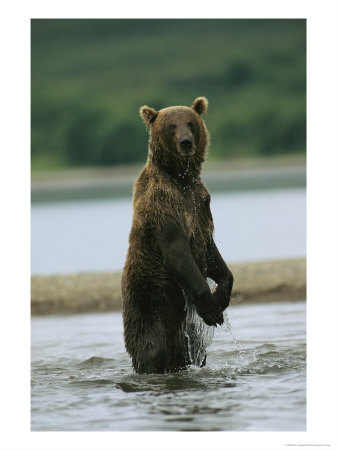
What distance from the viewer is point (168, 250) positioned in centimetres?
570

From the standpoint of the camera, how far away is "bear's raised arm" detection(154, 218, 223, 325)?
5676 millimetres

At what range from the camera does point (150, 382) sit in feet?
19.0

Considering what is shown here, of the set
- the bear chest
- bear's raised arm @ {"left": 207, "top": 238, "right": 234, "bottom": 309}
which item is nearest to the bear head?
the bear chest

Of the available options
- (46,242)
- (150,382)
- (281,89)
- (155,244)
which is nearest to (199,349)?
(150,382)

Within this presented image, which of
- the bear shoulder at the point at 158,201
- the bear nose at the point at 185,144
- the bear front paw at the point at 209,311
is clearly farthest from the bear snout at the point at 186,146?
the bear front paw at the point at 209,311

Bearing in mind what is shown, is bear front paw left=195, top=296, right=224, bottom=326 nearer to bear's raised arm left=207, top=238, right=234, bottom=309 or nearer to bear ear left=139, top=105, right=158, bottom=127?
bear's raised arm left=207, top=238, right=234, bottom=309

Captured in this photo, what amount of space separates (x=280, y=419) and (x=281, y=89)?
19.4 m

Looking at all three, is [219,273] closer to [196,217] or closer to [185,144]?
[196,217]

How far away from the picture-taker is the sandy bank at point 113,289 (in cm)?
971

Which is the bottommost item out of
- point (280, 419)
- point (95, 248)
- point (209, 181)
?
point (280, 419)

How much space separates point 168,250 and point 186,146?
719mm
